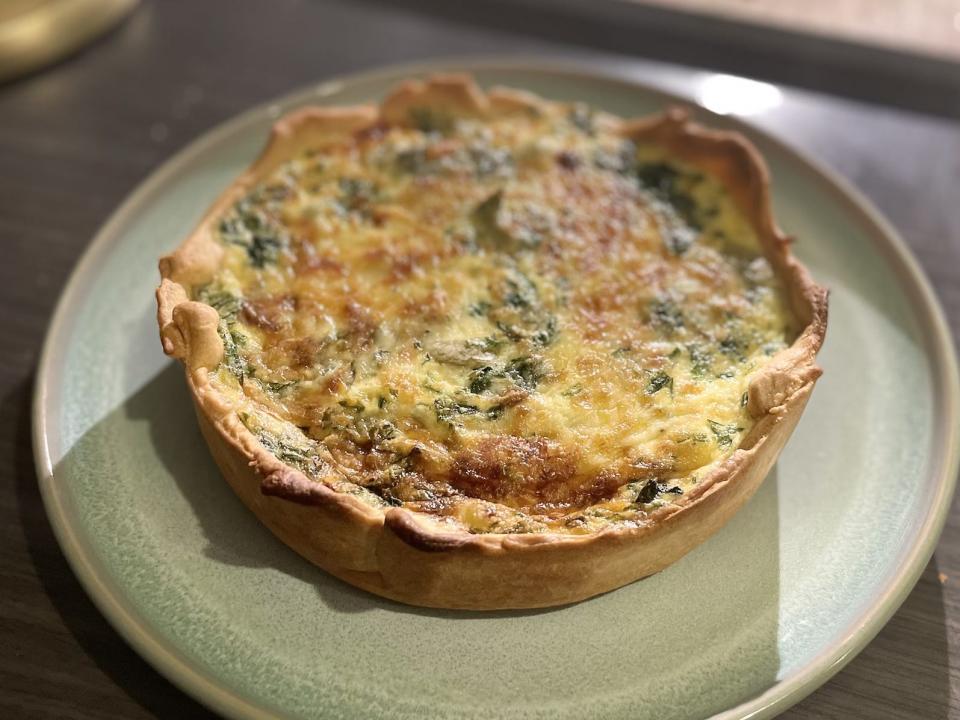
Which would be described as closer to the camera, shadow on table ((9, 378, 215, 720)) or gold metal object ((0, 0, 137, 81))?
shadow on table ((9, 378, 215, 720))

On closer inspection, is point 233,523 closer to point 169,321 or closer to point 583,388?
point 169,321

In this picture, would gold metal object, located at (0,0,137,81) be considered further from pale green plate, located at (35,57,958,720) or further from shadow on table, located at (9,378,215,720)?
shadow on table, located at (9,378,215,720)

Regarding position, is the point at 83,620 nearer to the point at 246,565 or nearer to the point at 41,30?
the point at 246,565

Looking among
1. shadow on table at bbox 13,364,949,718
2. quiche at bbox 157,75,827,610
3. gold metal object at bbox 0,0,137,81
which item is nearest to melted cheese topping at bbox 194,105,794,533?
quiche at bbox 157,75,827,610

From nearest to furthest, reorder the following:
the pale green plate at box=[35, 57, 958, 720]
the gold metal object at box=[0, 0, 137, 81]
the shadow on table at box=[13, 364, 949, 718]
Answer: the pale green plate at box=[35, 57, 958, 720] → the shadow on table at box=[13, 364, 949, 718] → the gold metal object at box=[0, 0, 137, 81]

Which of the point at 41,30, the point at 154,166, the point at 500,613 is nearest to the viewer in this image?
the point at 500,613

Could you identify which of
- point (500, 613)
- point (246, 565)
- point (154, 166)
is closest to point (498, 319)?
point (500, 613)
